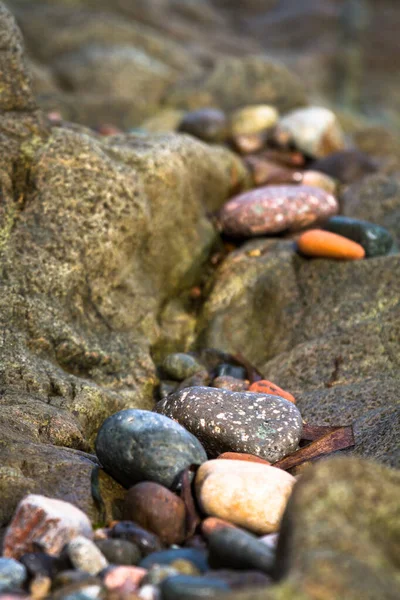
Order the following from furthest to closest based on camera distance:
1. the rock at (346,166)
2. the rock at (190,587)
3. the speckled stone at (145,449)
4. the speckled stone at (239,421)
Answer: the rock at (346,166), the speckled stone at (239,421), the speckled stone at (145,449), the rock at (190,587)

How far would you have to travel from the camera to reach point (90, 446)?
11.7 feet

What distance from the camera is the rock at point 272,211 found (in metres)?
5.83

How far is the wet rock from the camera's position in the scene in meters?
4.64

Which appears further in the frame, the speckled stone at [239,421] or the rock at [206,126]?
the rock at [206,126]

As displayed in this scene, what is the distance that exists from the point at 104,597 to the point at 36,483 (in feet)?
2.82

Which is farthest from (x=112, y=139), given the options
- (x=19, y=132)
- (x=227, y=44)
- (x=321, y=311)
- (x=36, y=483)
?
(x=227, y=44)

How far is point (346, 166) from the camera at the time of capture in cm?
759

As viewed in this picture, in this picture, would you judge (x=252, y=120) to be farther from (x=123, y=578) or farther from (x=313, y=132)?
(x=123, y=578)

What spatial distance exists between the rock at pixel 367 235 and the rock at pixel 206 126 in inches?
119

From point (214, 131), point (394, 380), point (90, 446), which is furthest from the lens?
point (214, 131)

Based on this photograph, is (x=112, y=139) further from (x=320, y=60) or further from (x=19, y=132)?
(x=320, y=60)

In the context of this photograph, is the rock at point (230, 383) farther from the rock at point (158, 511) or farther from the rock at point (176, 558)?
the rock at point (176, 558)

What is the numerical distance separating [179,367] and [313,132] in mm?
4615

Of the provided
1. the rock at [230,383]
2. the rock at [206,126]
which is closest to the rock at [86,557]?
the rock at [230,383]
